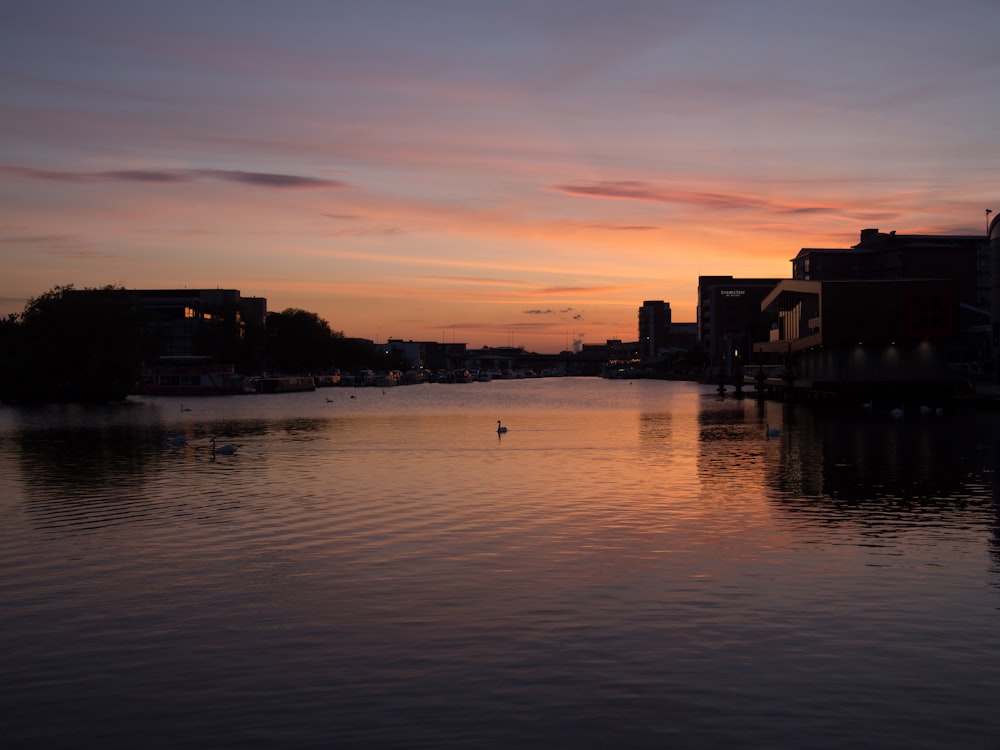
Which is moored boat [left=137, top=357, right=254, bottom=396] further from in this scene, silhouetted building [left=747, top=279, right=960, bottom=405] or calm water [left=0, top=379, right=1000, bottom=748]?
calm water [left=0, top=379, right=1000, bottom=748]

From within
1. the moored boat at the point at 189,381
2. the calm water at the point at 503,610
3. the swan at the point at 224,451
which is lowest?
the calm water at the point at 503,610

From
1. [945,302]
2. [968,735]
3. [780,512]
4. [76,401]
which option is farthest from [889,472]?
[76,401]

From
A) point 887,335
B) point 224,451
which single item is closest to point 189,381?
point 887,335

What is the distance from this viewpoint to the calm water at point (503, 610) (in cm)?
1331

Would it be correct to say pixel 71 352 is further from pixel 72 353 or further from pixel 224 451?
pixel 224 451

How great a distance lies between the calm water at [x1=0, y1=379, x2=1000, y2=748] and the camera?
43.7 feet

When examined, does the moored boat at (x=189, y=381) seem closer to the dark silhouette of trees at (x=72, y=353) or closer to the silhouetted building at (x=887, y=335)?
the dark silhouette of trees at (x=72, y=353)

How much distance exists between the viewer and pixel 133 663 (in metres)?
16.0

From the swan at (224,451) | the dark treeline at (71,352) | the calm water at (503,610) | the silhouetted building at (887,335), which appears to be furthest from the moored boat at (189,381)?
the calm water at (503,610)

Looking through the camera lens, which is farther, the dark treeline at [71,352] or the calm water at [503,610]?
the dark treeline at [71,352]

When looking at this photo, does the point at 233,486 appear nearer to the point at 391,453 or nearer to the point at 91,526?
the point at 91,526

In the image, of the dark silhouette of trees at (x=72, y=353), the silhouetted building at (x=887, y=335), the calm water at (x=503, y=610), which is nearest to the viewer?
the calm water at (x=503, y=610)

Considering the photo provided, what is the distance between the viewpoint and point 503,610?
19125mm

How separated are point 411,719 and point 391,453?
44.1 meters
